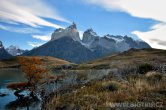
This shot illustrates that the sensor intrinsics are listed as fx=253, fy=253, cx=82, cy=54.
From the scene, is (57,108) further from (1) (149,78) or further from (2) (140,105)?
(1) (149,78)

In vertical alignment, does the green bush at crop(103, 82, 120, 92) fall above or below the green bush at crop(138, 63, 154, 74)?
below

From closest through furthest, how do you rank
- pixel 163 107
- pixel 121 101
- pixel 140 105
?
pixel 163 107
pixel 140 105
pixel 121 101

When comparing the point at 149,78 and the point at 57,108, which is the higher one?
the point at 149,78

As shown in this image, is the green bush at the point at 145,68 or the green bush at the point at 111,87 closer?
the green bush at the point at 111,87

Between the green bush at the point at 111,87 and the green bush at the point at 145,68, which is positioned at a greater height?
the green bush at the point at 145,68

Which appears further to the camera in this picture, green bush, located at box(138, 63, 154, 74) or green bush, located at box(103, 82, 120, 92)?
green bush, located at box(138, 63, 154, 74)

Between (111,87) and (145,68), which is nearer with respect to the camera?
(111,87)

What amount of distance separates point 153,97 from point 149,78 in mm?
9069

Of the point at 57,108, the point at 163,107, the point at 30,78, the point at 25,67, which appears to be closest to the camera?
the point at 163,107

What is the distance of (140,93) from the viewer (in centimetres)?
1589

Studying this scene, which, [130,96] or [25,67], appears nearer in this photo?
[130,96]

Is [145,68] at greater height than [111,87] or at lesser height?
greater

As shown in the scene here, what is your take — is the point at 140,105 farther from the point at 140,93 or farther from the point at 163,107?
the point at 140,93

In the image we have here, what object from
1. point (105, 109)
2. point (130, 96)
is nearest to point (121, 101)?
point (130, 96)
